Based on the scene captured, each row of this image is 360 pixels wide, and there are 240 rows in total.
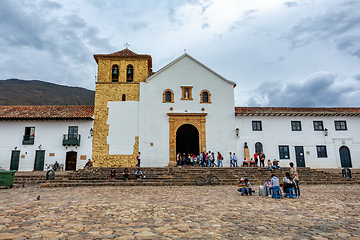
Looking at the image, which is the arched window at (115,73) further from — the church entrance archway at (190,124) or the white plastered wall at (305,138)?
the white plastered wall at (305,138)

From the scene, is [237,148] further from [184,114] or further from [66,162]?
[66,162]

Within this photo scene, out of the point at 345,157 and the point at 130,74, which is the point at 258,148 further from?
the point at 130,74

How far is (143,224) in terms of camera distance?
541 centimetres

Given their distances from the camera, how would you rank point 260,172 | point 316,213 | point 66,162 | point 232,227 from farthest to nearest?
point 66,162, point 260,172, point 316,213, point 232,227

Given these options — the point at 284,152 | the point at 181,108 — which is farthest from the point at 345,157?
the point at 181,108

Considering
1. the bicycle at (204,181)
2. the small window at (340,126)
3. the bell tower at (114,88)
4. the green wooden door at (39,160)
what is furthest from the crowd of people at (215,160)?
the green wooden door at (39,160)

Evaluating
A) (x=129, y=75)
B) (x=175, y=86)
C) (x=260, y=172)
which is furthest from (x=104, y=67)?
(x=260, y=172)

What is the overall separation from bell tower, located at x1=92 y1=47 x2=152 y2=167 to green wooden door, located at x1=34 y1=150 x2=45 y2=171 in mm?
4583

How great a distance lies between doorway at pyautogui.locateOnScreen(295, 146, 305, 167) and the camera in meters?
23.3

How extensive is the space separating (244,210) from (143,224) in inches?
130

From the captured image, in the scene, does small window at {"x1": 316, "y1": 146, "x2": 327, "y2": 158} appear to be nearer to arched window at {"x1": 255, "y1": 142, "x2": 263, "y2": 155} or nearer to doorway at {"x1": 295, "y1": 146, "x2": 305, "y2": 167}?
doorway at {"x1": 295, "y1": 146, "x2": 305, "y2": 167}

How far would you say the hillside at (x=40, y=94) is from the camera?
88125 mm

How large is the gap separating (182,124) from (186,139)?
12.3ft

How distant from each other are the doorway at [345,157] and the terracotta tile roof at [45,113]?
80.1 feet
